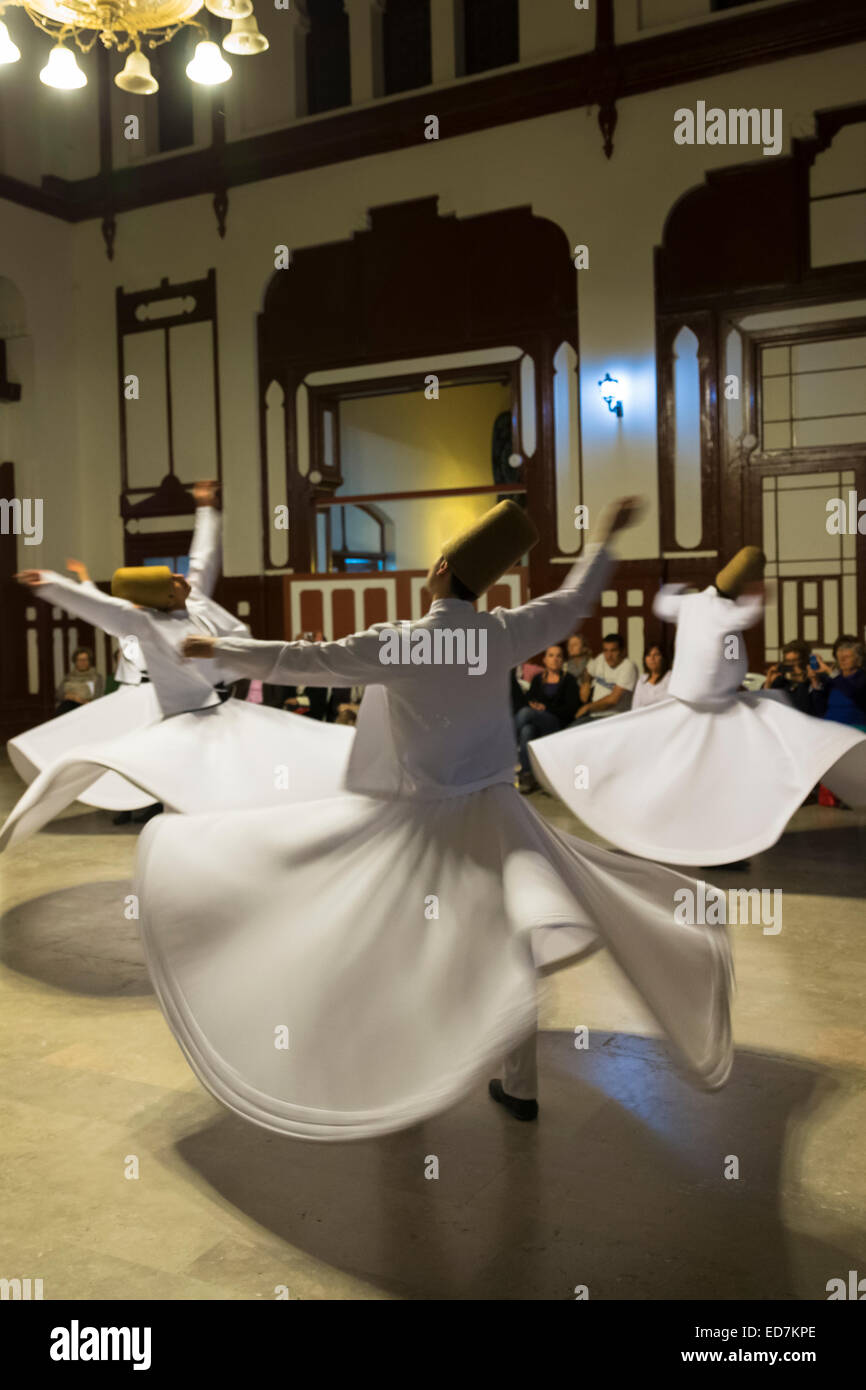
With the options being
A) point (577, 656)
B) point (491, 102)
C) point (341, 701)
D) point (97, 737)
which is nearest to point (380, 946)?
point (97, 737)

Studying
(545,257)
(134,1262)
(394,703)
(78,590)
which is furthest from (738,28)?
(134,1262)

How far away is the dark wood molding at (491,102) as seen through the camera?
742 cm

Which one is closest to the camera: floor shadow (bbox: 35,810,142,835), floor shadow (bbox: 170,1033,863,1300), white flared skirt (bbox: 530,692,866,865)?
floor shadow (bbox: 170,1033,863,1300)

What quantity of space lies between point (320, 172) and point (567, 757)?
6475 mm

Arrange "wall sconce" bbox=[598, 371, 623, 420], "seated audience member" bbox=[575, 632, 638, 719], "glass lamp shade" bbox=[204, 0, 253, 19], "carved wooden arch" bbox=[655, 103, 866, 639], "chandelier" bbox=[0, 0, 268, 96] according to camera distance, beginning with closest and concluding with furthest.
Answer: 1. "chandelier" bbox=[0, 0, 268, 96]
2. "glass lamp shade" bbox=[204, 0, 253, 19]
3. "seated audience member" bbox=[575, 632, 638, 719]
4. "carved wooden arch" bbox=[655, 103, 866, 639]
5. "wall sconce" bbox=[598, 371, 623, 420]

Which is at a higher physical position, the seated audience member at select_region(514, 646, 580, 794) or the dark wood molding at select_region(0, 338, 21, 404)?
the dark wood molding at select_region(0, 338, 21, 404)

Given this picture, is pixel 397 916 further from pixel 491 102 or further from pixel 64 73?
pixel 491 102

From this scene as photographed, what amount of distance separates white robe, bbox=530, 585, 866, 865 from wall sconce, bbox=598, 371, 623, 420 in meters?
3.57

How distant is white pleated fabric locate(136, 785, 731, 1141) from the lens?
6.59 ft

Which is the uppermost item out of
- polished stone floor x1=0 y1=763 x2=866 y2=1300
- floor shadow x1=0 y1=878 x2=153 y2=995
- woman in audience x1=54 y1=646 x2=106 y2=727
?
woman in audience x1=54 y1=646 x2=106 y2=727

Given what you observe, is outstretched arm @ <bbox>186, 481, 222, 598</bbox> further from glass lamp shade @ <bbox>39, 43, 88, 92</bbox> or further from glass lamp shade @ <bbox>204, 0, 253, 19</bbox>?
glass lamp shade @ <bbox>204, 0, 253, 19</bbox>

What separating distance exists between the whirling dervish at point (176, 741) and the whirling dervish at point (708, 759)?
106 centimetres

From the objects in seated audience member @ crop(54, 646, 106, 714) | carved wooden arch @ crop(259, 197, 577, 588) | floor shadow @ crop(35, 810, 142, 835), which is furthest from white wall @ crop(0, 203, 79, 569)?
floor shadow @ crop(35, 810, 142, 835)

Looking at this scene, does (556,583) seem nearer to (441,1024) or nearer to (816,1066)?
(816,1066)
